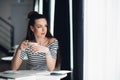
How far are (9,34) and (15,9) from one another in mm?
143

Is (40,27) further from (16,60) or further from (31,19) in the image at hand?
(16,60)

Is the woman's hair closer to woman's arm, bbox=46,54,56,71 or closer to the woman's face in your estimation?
the woman's face

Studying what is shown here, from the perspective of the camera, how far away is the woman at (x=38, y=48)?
1.30 meters

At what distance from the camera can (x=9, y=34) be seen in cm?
123

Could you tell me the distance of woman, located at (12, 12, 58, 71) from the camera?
1304mm

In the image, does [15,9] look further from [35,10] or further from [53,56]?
[53,56]
